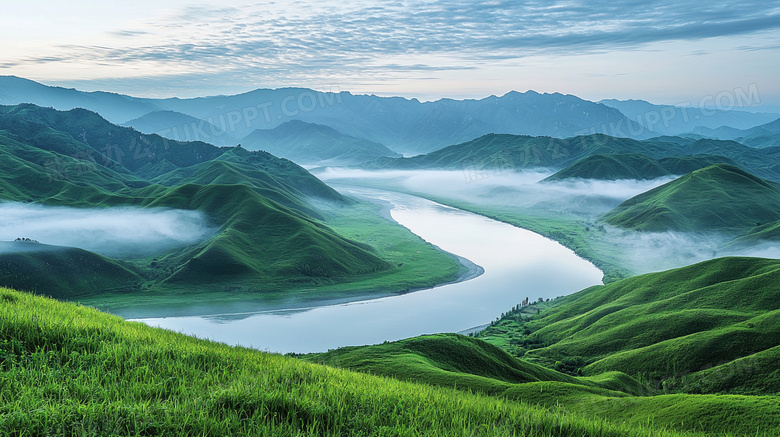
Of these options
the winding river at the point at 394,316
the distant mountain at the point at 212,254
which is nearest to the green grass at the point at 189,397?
the winding river at the point at 394,316

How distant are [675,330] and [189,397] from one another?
79698 millimetres

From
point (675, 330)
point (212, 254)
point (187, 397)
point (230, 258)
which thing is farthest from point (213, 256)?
point (187, 397)

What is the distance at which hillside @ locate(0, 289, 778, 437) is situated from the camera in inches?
306

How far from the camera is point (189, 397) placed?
8.88 meters

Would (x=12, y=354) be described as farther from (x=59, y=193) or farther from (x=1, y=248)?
(x=59, y=193)

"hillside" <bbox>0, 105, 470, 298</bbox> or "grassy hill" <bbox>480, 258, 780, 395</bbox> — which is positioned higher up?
"hillside" <bbox>0, 105, 470, 298</bbox>

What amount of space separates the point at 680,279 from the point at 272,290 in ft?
307

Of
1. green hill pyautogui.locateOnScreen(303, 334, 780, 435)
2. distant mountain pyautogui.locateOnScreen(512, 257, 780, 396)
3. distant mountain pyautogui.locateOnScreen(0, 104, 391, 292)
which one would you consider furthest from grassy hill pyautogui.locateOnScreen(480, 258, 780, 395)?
distant mountain pyautogui.locateOnScreen(0, 104, 391, 292)

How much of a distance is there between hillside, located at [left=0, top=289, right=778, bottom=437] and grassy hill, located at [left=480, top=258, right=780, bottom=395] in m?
53.7

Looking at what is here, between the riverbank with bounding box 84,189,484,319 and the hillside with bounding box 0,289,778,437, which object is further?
the riverbank with bounding box 84,189,484,319

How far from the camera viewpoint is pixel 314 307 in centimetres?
11525

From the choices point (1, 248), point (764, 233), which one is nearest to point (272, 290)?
point (1, 248)

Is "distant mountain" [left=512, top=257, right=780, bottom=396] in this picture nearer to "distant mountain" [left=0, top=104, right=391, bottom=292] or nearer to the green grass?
the green grass

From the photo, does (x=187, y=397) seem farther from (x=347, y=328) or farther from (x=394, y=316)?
(x=394, y=316)
